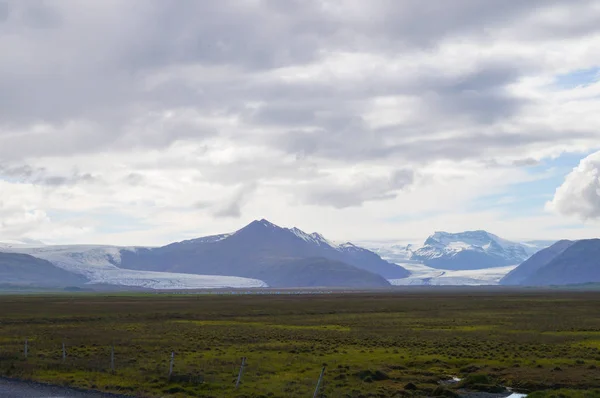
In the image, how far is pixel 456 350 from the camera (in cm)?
4884

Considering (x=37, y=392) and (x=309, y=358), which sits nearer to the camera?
(x=37, y=392)

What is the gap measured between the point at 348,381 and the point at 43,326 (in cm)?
4949

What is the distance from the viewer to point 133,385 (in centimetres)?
3130

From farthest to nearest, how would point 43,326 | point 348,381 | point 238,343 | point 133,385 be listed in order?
point 43,326 → point 238,343 → point 348,381 → point 133,385

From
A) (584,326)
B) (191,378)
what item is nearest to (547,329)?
(584,326)

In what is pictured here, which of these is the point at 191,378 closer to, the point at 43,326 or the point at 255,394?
the point at 255,394

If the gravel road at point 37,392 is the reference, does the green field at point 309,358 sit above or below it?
below

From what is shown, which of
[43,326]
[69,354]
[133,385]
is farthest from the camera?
[43,326]

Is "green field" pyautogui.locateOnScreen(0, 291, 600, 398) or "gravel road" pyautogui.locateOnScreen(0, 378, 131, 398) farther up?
"gravel road" pyautogui.locateOnScreen(0, 378, 131, 398)

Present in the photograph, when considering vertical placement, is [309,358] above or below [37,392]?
below

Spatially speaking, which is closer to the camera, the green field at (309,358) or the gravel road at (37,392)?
the gravel road at (37,392)

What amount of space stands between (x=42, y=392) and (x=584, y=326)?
58453 millimetres

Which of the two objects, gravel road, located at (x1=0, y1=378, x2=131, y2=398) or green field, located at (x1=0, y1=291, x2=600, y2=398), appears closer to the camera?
gravel road, located at (x1=0, y1=378, x2=131, y2=398)

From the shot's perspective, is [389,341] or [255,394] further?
[389,341]
